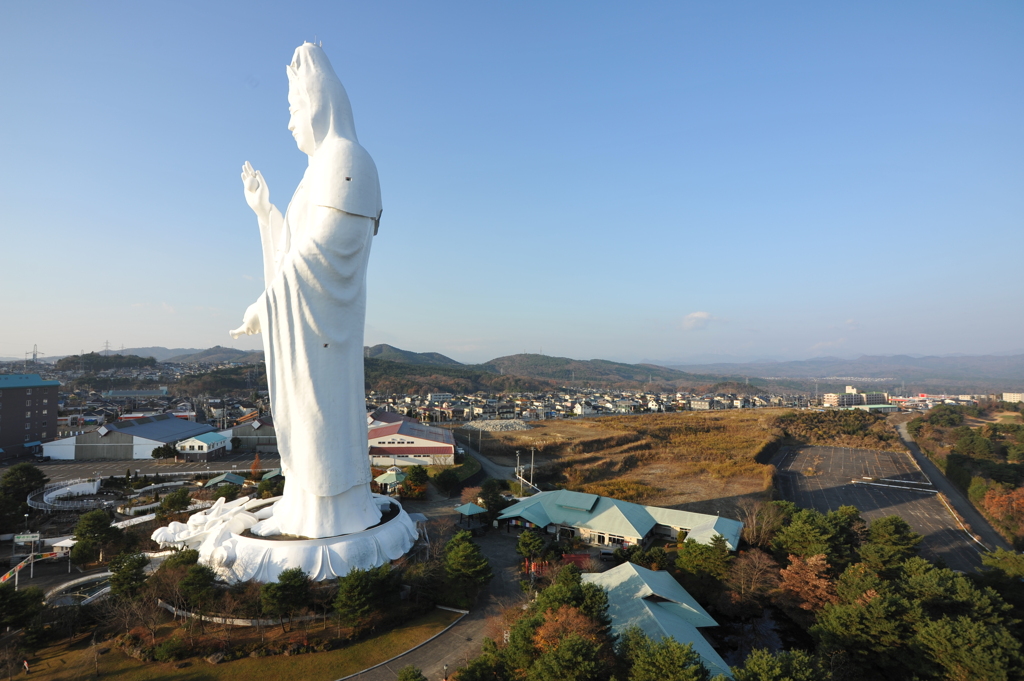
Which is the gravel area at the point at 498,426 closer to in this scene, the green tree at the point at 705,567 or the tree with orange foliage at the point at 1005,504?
the tree with orange foliage at the point at 1005,504

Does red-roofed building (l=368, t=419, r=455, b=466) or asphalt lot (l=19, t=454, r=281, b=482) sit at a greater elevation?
red-roofed building (l=368, t=419, r=455, b=466)

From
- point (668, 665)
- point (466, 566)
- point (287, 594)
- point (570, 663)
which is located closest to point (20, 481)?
point (287, 594)

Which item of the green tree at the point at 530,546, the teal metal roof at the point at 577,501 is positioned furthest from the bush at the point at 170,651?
the teal metal roof at the point at 577,501

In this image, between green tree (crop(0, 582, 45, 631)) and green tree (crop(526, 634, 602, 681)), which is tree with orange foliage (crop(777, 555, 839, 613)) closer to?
green tree (crop(526, 634, 602, 681))

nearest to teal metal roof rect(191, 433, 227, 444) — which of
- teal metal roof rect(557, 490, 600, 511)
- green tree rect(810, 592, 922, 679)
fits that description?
teal metal roof rect(557, 490, 600, 511)

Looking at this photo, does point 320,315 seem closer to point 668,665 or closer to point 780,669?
point 668,665
